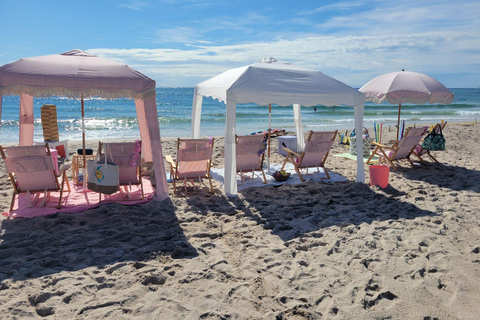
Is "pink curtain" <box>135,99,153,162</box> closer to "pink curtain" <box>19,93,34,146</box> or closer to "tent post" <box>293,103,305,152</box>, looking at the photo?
"pink curtain" <box>19,93,34,146</box>

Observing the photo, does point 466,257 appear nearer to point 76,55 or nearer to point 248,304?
point 248,304

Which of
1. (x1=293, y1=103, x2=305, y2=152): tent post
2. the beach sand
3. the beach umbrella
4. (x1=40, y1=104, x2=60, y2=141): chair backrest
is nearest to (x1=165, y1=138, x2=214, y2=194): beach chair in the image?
the beach sand

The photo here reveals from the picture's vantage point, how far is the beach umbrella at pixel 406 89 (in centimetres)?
741

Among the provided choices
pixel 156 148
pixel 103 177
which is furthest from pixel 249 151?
pixel 103 177

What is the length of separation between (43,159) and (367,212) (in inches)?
164

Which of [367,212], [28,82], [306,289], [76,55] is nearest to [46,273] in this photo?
[306,289]

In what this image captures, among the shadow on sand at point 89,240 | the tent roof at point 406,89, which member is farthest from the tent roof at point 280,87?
the shadow on sand at point 89,240

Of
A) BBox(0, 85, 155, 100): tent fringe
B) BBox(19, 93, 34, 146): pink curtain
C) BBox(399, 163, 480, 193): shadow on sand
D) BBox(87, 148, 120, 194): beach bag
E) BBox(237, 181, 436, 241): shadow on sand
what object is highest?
Answer: BBox(0, 85, 155, 100): tent fringe

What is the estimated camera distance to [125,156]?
5184 millimetres

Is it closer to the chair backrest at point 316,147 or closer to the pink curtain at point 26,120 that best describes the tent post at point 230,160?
the chair backrest at point 316,147

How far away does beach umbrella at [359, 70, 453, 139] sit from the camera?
24.3 feet

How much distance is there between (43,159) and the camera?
469 centimetres

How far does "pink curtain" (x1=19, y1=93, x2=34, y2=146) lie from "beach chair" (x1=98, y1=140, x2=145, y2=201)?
2.07 m

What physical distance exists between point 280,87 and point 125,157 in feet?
8.62
